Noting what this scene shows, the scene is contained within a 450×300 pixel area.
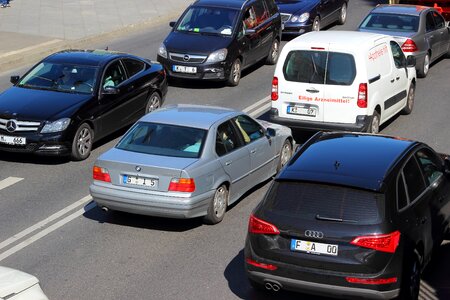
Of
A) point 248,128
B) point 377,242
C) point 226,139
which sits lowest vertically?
point 248,128

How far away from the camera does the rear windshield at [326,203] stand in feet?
30.4

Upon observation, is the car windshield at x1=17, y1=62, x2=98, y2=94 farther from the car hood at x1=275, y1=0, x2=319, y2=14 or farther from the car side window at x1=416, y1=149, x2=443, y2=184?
the car hood at x1=275, y1=0, x2=319, y2=14

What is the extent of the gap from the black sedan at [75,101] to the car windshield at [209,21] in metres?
3.36

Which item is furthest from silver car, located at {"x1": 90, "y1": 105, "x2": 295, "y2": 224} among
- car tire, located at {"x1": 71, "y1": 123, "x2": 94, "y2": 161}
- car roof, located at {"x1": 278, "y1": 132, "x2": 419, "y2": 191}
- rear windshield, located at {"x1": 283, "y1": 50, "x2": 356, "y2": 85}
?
rear windshield, located at {"x1": 283, "y1": 50, "x2": 356, "y2": 85}

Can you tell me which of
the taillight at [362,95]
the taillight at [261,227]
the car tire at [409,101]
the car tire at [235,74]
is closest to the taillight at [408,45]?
the car tire at [409,101]

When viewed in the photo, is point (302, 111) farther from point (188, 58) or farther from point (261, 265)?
point (261, 265)

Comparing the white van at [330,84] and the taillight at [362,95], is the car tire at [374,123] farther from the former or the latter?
the taillight at [362,95]

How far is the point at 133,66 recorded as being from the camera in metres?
17.8

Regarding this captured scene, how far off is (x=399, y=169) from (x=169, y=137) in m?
3.88

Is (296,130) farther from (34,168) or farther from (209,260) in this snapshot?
(209,260)

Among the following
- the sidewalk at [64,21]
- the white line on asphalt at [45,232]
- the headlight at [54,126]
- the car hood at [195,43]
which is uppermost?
the headlight at [54,126]

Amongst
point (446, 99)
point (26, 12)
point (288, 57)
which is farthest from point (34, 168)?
point (26, 12)

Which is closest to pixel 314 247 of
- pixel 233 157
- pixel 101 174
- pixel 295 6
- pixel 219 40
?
pixel 233 157

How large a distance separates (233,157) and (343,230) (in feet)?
13.1
